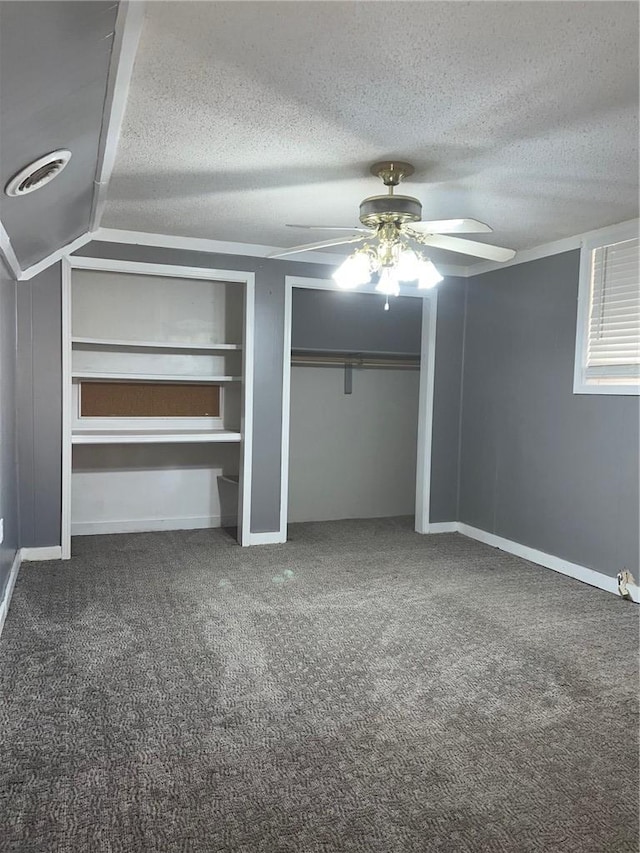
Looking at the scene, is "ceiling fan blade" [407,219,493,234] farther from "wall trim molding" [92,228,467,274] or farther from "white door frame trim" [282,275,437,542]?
"white door frame trim" [282,275,437,542]

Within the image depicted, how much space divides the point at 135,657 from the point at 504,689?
62.4 inches

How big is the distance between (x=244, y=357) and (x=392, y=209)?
2.06 metres

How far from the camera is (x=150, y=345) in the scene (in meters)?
4.70

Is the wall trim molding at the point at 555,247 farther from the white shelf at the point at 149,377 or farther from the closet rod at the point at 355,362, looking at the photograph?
the white shelf at the point at 149,377

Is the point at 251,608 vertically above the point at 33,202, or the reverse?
the point at 33,202

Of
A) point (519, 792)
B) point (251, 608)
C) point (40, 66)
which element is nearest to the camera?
point (40, 66)

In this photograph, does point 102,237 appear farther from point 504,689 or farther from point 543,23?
point 504,689

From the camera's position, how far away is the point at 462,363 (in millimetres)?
5383

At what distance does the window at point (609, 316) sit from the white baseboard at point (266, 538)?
2.38 meters

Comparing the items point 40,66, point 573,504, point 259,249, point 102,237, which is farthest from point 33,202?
point 573,504

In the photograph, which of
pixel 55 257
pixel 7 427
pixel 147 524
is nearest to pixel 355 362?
pixel 147 524

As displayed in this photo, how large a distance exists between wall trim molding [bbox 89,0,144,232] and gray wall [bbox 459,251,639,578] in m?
2.96

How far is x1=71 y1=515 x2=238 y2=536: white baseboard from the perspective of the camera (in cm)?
508

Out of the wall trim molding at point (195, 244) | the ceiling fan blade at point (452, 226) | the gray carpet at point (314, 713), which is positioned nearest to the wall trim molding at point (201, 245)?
the wall trim molding at point (195, 244)
